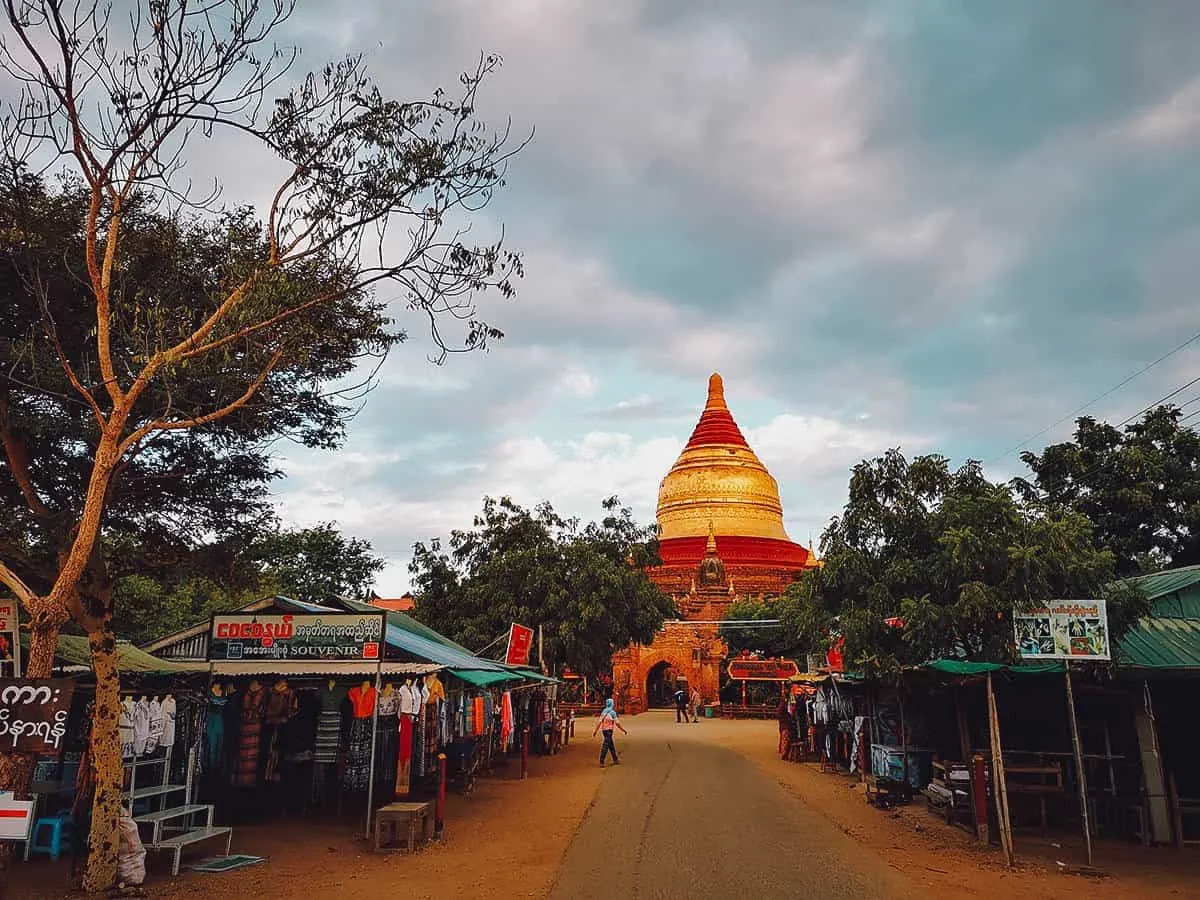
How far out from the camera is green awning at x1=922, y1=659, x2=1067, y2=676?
34.2 feet

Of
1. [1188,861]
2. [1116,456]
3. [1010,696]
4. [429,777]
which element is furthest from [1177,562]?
[429,777]

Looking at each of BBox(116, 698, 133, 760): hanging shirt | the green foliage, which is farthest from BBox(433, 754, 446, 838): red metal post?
the green foliage

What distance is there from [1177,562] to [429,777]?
67.5 feet

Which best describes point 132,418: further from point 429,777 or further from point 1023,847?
point 1023,847

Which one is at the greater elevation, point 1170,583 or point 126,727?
point 1170,583

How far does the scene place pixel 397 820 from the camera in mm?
10539

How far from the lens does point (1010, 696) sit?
13938 mm

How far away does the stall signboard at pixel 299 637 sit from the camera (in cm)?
1123

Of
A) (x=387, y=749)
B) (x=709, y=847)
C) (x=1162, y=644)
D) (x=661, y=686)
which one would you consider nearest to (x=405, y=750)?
(x=387, y=749)

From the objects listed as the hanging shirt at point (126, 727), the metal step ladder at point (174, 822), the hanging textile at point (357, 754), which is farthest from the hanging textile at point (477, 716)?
the hanging shirt at point (126, 727)

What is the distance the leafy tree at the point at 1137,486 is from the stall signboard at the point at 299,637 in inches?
769

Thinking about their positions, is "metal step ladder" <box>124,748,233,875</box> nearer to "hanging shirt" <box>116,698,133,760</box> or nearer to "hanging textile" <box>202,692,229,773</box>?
"hanging shirt" <box>116,698,133,760</box>

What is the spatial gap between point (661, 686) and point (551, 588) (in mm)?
25154

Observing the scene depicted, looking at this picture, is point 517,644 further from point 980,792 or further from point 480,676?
point 980,792
